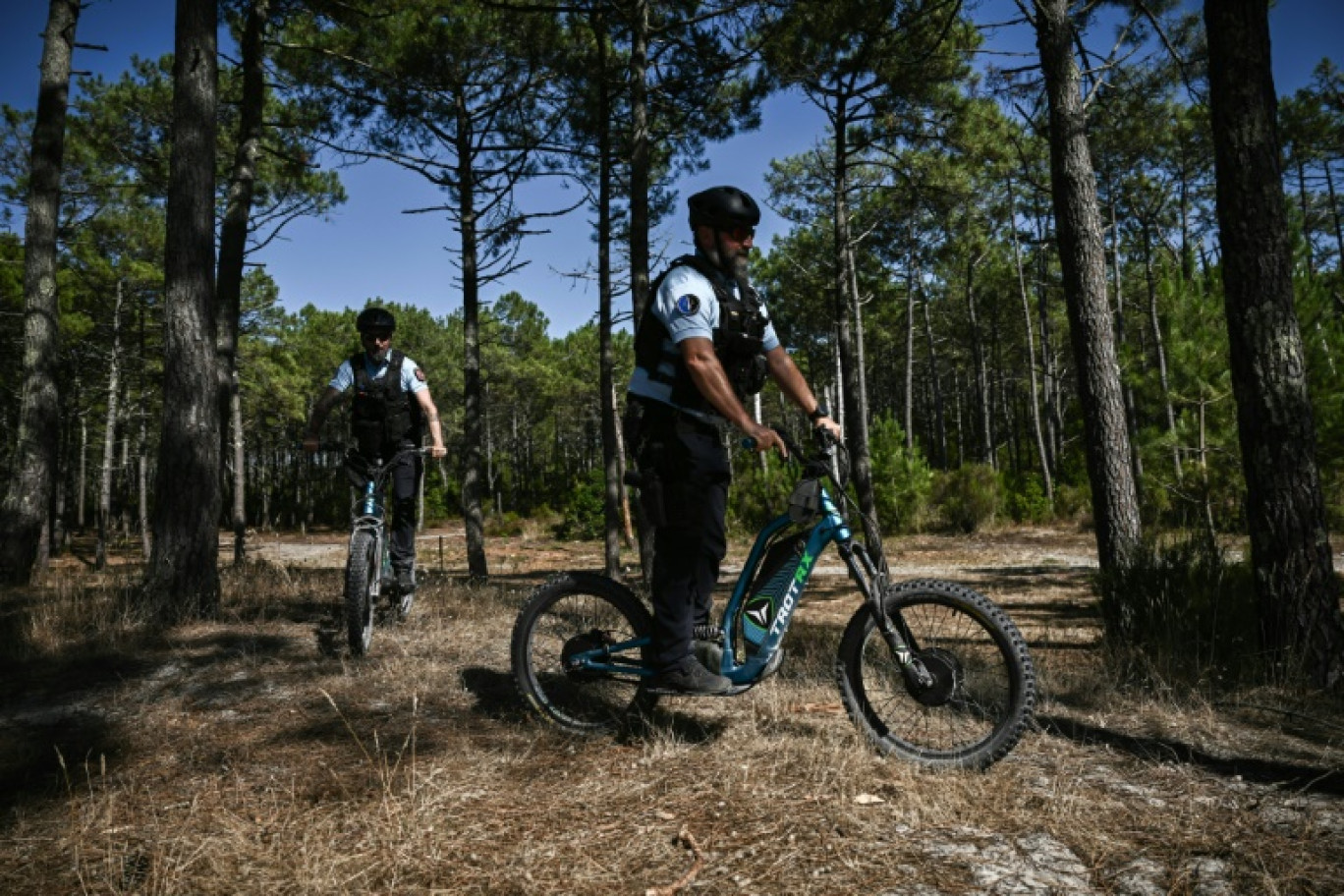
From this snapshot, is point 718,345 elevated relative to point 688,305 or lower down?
lower down

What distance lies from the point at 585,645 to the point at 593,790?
795 mm

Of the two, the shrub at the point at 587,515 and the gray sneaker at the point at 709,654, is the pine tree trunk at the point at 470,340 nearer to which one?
the gray sneaker at the point at 709,654

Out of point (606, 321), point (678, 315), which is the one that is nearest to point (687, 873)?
point (678, 315)

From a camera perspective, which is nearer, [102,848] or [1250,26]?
[102,848]

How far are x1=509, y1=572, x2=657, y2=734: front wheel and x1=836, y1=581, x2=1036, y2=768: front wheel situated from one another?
0.90m

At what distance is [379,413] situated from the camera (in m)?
5.29

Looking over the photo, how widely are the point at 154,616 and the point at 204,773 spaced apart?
9.45 feet

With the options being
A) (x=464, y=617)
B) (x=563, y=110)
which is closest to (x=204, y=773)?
(x=464, y=617)

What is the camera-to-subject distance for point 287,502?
46.8 metres

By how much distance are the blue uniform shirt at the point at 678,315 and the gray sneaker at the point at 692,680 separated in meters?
1.01

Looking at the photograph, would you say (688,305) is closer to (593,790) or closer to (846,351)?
(593,790)

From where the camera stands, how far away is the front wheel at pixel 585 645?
11.0 feet

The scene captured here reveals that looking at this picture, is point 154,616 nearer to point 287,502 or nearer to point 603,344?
point 603,344

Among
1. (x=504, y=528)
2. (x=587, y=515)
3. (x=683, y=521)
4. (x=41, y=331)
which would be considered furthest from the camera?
(x=504, y=528)
